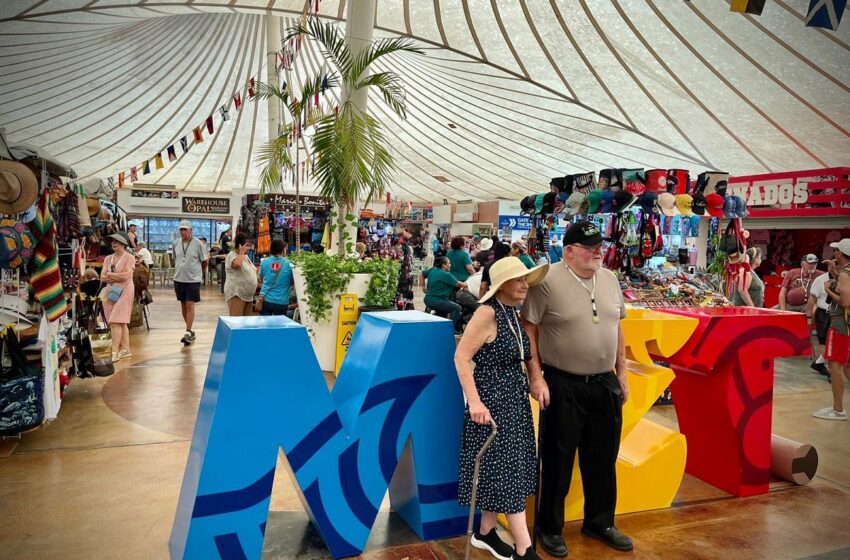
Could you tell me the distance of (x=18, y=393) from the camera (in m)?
3.93

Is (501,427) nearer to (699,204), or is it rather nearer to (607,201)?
(607,201)

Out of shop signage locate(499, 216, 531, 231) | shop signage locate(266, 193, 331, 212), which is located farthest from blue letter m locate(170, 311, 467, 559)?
shop signage locate(499, 216, 531, 231)

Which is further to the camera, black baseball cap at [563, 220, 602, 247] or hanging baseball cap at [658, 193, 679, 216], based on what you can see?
hanging baseball cap at [658, 193, 679, 216]

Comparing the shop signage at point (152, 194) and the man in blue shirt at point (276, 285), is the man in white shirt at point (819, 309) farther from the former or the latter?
the shop signage at point (152, 194)

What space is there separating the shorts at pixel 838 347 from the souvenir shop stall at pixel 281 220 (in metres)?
7.49

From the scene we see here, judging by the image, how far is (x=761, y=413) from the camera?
144 inches

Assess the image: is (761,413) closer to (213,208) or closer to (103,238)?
(103,238)

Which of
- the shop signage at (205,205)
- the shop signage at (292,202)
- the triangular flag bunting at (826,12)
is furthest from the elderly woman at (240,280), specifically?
the shop signage at (205,205)

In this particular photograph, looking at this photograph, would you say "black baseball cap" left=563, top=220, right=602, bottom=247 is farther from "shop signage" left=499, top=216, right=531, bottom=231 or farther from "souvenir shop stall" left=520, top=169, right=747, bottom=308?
"shop signage" left=499, top=216, right=531, bottom=231

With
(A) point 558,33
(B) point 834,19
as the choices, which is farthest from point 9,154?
(A) point 558,33

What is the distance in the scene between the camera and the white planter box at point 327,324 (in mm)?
6207

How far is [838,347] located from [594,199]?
2.49 metres

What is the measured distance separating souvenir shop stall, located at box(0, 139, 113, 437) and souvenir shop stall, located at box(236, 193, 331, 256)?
17.3 ft

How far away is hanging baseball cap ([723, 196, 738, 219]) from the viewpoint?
512 cm
